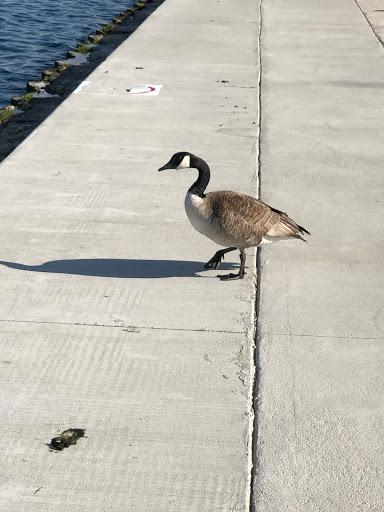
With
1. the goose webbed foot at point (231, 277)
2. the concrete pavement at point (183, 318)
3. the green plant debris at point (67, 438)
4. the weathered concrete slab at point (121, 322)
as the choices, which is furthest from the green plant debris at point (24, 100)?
the green plant debris at point (67, 438)

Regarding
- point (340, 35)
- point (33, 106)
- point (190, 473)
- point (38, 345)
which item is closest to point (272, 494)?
point (190, 473)

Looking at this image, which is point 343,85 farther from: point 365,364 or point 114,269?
point 365,364

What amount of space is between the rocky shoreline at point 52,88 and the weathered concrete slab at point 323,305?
4.06 m

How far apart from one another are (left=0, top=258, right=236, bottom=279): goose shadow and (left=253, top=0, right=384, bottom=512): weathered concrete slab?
64 centimetres

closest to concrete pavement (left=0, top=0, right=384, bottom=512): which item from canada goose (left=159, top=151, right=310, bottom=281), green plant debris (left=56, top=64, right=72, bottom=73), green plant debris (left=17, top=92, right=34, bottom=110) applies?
canada goose (left=159, top=151, right=310, bottom=281)

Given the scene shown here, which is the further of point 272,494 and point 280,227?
point 280,227

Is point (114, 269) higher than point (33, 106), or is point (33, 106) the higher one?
point (114, 269)

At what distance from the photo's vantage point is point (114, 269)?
6102 millimetres

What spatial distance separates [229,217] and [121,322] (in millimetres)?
1088

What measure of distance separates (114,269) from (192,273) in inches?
24.4

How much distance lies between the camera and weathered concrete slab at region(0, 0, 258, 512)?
3.94m

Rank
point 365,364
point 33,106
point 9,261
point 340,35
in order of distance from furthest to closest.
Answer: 1. point 340,35
2. point 33,106
3. point 9,261
4. point 365,364

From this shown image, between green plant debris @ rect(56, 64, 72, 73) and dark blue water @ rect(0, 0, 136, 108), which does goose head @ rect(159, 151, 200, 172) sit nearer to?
dark blue water @ rect(0, 0, 136, 108)

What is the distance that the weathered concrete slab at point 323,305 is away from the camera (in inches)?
156
